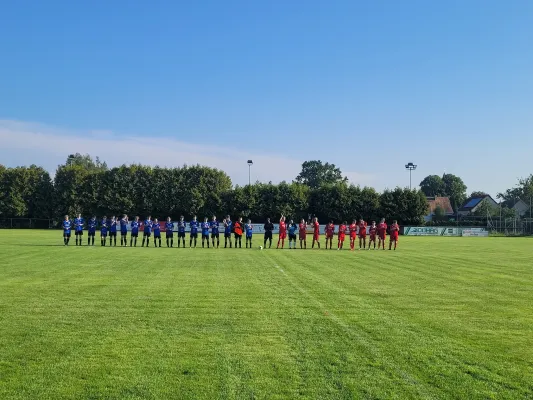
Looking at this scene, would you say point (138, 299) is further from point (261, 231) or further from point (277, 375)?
point (261, 231)

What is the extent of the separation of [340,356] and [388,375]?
33.8 inches

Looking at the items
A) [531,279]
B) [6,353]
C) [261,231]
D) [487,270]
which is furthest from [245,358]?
[261,231]

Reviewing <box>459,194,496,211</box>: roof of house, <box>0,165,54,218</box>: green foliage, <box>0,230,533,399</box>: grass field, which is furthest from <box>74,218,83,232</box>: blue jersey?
<box>459,194,496,211</box>: roof of house

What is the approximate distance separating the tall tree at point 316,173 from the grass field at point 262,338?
397 feet

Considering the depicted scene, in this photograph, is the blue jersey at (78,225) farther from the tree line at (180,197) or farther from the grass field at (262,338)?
the tree line at (180,197)

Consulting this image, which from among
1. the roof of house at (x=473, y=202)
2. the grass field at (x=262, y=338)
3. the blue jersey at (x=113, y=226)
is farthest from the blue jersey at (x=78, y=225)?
the roof of house at (x=473, y=202)

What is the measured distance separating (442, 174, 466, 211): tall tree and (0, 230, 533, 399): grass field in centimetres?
12599

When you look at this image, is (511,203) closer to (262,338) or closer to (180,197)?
(180,197)

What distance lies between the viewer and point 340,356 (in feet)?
21.3

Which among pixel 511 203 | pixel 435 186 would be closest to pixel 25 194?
pixel 511 203

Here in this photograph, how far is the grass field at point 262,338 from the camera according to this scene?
17.7 ft

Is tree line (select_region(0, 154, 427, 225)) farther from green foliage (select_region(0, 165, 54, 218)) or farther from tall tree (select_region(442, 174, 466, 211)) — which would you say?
tall tree (select_region(442, 174, 466, 211))

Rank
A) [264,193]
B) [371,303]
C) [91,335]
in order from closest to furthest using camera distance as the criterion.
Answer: [91,335] < [371,303] < [264,193]

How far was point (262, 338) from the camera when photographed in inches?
292
